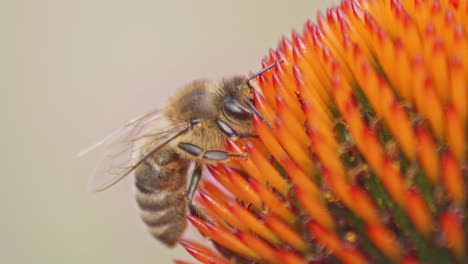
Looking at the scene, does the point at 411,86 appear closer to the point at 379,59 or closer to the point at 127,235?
the point at 379,59

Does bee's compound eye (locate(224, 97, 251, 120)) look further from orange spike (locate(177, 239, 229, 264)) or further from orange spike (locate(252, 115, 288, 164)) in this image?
orange spike (locate(177, 239, 229, 264))

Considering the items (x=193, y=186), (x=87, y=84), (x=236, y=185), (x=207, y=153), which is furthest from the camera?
(x=87, y=84)

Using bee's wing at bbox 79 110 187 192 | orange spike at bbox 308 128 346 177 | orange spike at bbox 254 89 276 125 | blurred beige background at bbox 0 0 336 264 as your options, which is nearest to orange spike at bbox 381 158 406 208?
orange spike at bbox 308 128 346 177

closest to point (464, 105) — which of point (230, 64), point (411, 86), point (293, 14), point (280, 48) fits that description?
point (411, 86)

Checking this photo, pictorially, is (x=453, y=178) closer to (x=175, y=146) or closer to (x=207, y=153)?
(x=207, y=153)

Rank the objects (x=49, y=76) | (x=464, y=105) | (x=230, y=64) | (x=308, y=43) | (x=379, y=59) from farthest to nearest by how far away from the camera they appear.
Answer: (x=49, y=76) → (x=230, y=64) → (x=308, y=43) → (x=379, y=59) → (x=464, y=105)

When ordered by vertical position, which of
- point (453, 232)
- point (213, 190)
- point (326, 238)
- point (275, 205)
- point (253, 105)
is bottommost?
point (453, 232)

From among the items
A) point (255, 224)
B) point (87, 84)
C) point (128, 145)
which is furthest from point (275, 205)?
point (87, 84)
